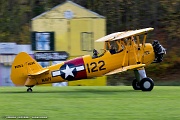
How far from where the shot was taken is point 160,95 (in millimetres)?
18234

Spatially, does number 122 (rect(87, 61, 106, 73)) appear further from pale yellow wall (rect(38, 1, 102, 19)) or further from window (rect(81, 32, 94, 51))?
pale yellow wall (rect(38, 1, 102, 19))

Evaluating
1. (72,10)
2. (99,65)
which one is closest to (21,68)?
(99,65)

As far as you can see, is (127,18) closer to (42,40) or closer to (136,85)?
(42,40)

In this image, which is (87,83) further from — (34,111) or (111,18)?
(34,111)

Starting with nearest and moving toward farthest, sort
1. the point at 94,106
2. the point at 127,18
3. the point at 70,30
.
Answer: the point at 94,106 < the point at 70,30 < the point at 127,18

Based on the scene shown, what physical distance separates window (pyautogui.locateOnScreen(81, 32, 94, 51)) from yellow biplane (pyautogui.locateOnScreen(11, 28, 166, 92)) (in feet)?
28.8

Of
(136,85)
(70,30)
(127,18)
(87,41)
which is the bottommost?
(136,85)

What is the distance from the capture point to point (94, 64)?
2048cm

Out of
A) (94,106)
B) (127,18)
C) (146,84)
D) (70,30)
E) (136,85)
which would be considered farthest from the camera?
(127,18)

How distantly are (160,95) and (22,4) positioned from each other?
2499cm

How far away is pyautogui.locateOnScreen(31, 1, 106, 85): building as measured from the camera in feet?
98.7

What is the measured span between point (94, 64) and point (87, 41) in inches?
382

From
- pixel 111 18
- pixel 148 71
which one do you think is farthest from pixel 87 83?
pixel 111 18

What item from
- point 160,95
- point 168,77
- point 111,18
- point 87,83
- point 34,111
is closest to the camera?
point 34,111
